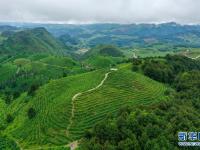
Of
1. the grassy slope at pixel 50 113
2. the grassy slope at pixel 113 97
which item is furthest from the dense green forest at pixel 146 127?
the grassy slope at pixel 50 113

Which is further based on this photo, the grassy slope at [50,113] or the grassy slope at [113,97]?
the grassy slope at [113,97]

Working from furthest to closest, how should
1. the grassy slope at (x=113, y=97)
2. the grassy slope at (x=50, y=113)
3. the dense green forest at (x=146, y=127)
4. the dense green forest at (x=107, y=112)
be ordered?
the grassy slope at (x=113, y=97) → the grassy slope at (x=50, y=113) → the dense green forest at (x=107, y=112) → the dense green forest at (x=146, y=127)

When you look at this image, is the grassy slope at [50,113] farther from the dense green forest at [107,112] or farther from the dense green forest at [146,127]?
the dense green forest at [146,127]

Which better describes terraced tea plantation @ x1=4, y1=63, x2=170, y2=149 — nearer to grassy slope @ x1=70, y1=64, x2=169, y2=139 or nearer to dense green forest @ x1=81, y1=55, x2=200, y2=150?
grassy slope @ x1=70, y1=64, x2=169, y2=139

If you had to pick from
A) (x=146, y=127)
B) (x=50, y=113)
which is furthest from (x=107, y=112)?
(x=146, y=127)

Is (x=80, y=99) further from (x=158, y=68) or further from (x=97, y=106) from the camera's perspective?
(x=158, y=68)

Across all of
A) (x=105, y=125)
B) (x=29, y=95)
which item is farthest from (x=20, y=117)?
(x=105, y=125)

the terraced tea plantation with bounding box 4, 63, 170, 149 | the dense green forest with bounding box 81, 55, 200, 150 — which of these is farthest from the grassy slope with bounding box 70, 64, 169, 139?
the dense green forest with bounding box 81, 55, 200, 150

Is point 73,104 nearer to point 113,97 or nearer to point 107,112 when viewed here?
point 107,112

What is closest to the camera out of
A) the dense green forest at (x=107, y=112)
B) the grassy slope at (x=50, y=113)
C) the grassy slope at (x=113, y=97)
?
the dense green forest at (x=107, y=112)

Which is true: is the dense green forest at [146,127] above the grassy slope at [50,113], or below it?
above
